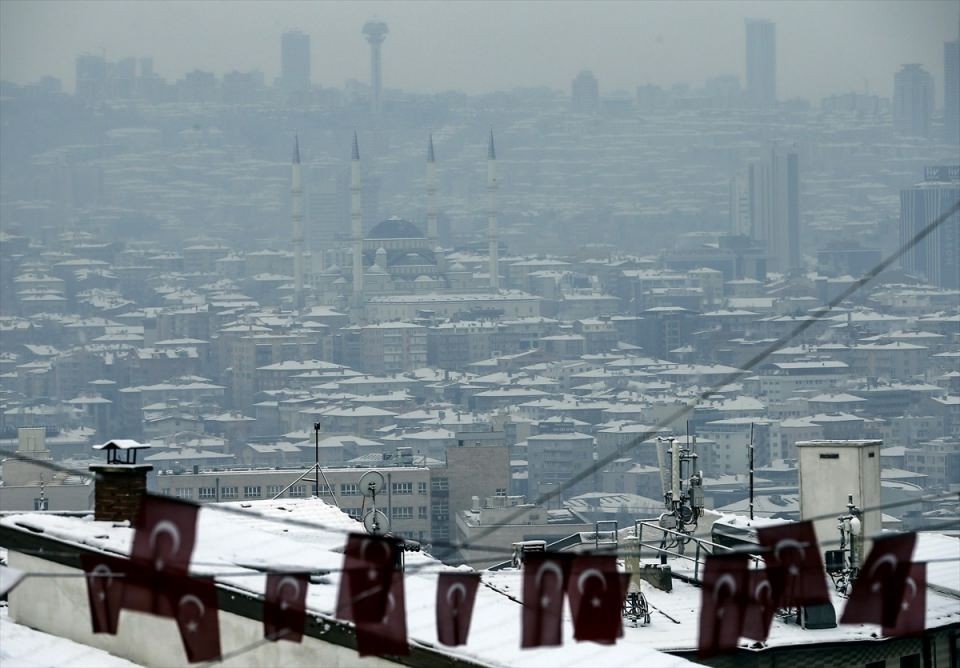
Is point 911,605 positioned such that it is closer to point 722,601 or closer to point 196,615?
point 722,601

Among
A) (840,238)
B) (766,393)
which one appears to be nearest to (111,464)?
(766,393)

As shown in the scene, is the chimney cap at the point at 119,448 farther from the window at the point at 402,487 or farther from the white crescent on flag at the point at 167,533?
the window at the point at 402,487

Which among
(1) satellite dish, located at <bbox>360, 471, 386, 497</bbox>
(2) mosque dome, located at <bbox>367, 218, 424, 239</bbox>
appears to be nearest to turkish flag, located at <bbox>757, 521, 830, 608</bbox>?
(1) satellite dish, located at <bbox>360, 471, 386, 497</bbox>

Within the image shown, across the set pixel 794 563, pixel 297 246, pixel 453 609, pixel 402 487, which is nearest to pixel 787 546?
pixel 794 563

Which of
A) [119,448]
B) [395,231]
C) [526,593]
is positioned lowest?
[526,593]

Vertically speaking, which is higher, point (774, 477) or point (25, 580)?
point (25, 580)

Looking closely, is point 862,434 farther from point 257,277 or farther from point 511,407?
point 257,277
